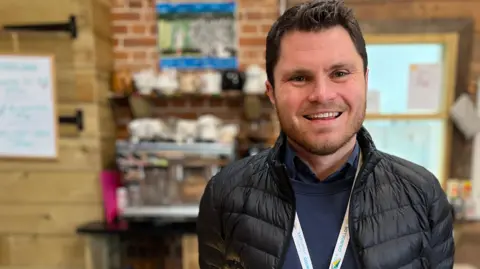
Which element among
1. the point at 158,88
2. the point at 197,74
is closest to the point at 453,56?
the point at 197,74

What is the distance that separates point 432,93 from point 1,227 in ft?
9.01

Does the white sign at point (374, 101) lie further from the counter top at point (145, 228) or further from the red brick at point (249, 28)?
the counter top at point (145, 228)

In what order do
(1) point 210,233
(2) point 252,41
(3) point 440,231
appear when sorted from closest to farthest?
1. (3) point 440,231
2. (1) point 210,233
3. (2) point 252,41

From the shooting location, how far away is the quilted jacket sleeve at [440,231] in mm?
1079

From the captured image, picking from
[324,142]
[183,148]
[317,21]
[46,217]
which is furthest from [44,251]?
[317,21]

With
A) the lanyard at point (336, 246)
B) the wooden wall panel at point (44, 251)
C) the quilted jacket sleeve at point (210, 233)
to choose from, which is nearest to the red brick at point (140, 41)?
the wooden wall panel at point (44, 251)

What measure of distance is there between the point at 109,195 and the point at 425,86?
2.02m

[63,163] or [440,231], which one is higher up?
[440,231]

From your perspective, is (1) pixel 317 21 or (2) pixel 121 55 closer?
(1) pixel 317 21

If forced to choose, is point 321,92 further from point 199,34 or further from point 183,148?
point 199,34

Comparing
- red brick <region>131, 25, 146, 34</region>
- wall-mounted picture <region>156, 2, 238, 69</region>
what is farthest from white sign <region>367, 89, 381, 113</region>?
red brick <region>131, 25, 146, 34</region>

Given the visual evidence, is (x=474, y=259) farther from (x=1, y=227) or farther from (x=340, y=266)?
(x=1, y=227)

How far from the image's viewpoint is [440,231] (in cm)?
109

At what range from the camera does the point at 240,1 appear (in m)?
2.57
